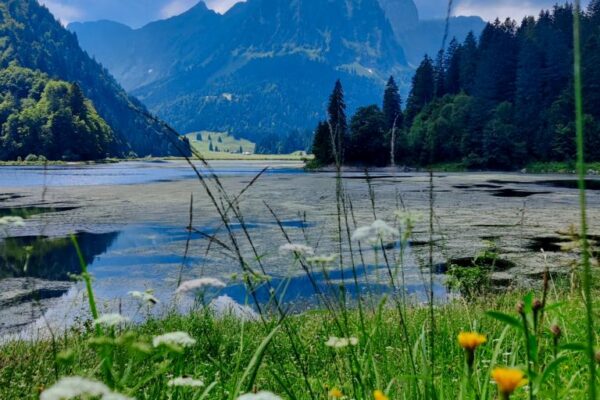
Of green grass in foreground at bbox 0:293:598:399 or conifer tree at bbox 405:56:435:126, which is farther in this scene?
conifer tree at bbox 405:56:435:126

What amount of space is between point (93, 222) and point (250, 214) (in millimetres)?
6658

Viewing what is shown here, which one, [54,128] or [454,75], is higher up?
[454,75]

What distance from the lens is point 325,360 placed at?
15.7 feet

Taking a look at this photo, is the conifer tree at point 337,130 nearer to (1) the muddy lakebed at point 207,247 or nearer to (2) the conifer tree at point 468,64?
(1) the muddy lakebed at point 207,247

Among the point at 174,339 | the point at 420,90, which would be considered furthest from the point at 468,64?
the point at 174,339

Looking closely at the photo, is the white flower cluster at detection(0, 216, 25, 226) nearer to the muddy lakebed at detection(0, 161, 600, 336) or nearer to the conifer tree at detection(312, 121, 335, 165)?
the muddy lakebed at detection(0, 161, 600, 336)

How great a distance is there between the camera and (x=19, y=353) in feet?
18.4

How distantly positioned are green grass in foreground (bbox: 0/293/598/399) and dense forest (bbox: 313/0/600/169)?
2622 inches

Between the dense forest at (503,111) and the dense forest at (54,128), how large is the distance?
208ft

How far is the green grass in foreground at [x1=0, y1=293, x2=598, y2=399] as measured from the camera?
201cm

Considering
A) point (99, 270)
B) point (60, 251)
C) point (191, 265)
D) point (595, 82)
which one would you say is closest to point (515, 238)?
point (191, 265)

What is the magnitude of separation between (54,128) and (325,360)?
125034 millimetres

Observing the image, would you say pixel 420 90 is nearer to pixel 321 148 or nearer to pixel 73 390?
pixel 321 148

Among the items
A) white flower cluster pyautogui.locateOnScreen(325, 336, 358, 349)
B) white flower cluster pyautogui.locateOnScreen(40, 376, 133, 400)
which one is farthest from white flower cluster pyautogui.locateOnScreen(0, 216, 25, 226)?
white flower cluster pyautogui.locateOnScreen(40, 376, 133, 400)
